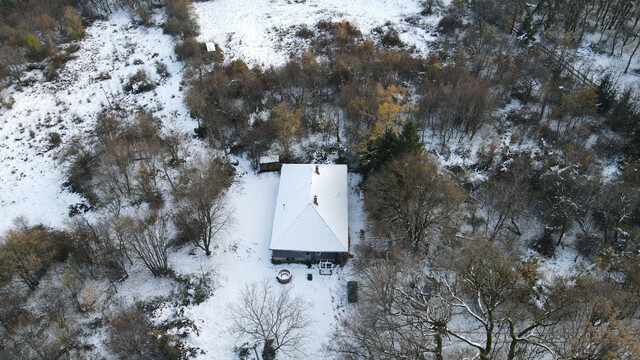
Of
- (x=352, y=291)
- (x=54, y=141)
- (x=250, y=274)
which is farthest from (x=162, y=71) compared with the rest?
(x=352, y=291)

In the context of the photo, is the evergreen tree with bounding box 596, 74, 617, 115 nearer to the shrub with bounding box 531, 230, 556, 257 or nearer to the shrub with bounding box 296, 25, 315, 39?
the shrub with bounding box 531, 230, 556, 257

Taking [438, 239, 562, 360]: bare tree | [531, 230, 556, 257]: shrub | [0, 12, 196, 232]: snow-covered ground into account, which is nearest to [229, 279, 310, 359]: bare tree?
[438, 239, 562, 360]: bare tree

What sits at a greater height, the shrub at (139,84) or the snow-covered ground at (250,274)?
the shrub at (139,84)

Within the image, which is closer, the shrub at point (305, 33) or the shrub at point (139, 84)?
the shrub at point (139, 84)

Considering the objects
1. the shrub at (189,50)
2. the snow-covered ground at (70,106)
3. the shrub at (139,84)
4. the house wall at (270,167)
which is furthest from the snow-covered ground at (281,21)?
the house wall at (270,167)

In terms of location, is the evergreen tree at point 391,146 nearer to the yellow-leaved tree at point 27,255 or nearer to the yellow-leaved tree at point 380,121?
the yellow-leaved tree at point 380,121

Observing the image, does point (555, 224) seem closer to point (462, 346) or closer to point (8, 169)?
point (462, 346)

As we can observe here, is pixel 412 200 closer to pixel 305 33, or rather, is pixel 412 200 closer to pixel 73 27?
pixel 305 33
